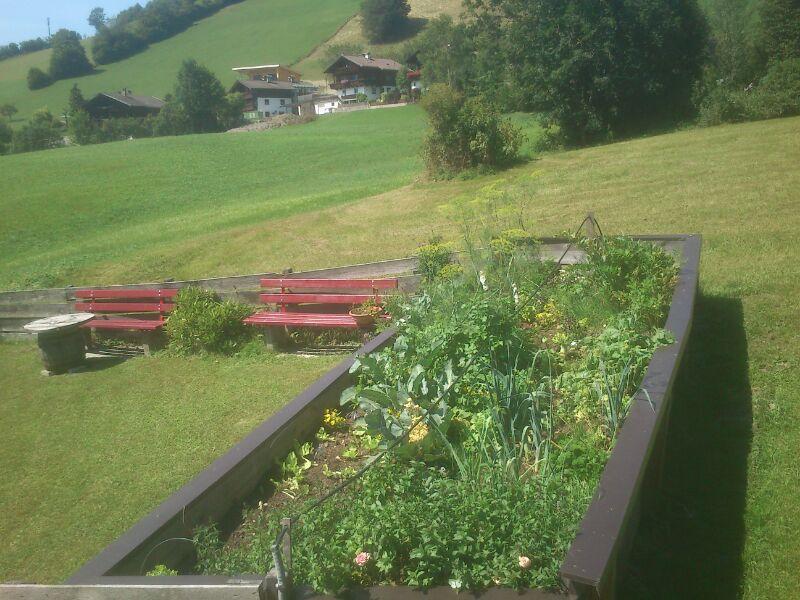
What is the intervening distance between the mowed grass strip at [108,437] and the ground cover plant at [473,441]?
81.3 inches

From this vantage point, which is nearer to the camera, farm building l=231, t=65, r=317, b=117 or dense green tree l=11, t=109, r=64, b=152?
dense green tree l=11, t=109, r=64, b=152

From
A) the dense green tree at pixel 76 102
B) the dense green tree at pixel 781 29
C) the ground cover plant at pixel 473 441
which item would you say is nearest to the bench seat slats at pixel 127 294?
the ground cover plant at pixel 473 441

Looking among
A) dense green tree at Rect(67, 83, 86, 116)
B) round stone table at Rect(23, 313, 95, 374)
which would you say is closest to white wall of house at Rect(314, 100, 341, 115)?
dense green tree at Rect(67, 83, 86, 116)

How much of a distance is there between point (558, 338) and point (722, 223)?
618cm

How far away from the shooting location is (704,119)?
20.5 m

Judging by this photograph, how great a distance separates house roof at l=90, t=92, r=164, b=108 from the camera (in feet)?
255

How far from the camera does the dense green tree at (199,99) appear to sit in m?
69.9

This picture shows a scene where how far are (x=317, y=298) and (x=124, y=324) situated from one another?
11.1 ft

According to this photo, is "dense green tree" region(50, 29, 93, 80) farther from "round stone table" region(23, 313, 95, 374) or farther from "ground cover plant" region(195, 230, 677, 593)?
"ground cover plant" region(195, 230, 677, 593)

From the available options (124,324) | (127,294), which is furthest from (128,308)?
(124,324)

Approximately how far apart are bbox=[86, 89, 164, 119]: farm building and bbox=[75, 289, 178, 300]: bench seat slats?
73768mm

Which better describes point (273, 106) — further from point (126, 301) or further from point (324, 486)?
point (324, 486)

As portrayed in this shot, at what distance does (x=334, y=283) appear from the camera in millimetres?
9078

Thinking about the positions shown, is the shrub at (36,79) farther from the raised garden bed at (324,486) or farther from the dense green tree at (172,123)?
the raised garden bed at (324,486)
